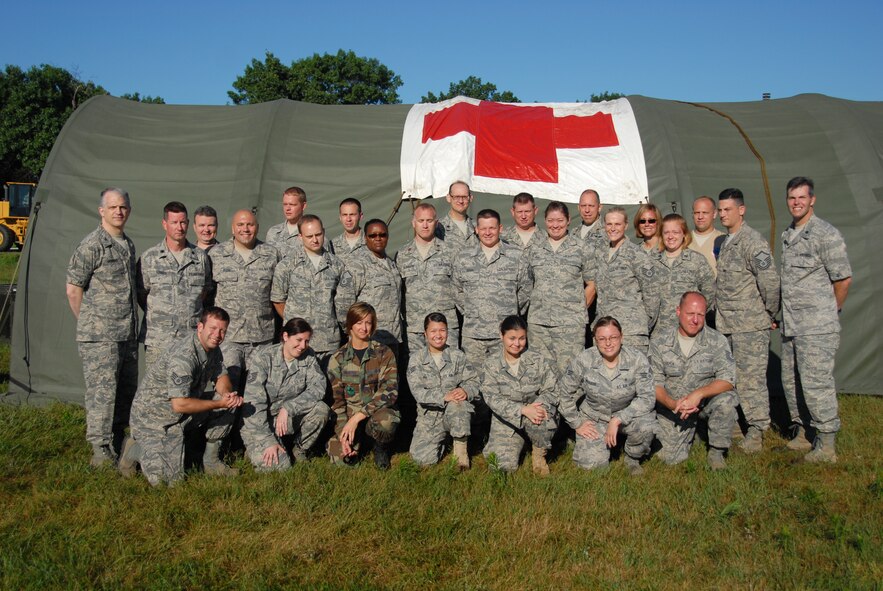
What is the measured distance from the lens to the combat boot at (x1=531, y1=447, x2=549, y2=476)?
5.05 metres

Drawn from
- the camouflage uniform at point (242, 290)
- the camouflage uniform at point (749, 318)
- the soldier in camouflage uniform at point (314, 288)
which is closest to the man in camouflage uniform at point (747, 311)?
the camouflage uniform at point (749, 318)

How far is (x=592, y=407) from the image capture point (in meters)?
5.24

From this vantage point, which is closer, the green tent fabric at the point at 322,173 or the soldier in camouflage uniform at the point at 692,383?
the soldier in camouflage uniform at the point at 692,383

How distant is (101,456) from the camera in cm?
513

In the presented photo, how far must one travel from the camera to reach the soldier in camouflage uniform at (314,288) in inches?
219

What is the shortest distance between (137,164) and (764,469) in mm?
6555

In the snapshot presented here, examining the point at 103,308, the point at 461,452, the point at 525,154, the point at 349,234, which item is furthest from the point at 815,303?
the point at 103,308

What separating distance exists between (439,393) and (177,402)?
1853mm

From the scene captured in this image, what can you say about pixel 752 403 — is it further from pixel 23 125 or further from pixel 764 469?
pixel 23 125

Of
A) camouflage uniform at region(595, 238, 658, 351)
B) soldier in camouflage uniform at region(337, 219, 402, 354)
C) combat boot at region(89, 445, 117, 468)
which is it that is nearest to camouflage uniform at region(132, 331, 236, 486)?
combat boot at region(89, 445, 117, 468)

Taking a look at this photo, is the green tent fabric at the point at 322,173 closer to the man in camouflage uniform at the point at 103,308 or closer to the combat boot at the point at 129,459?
the man in camouflage uniform at the point at 103,308

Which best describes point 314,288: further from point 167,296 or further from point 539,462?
point 539,462

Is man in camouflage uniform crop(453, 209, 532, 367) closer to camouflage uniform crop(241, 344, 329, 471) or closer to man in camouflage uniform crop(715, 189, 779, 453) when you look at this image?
camouflage uniform crop(241, 344, 329, 471)

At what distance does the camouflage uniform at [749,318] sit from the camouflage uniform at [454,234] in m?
2.12
